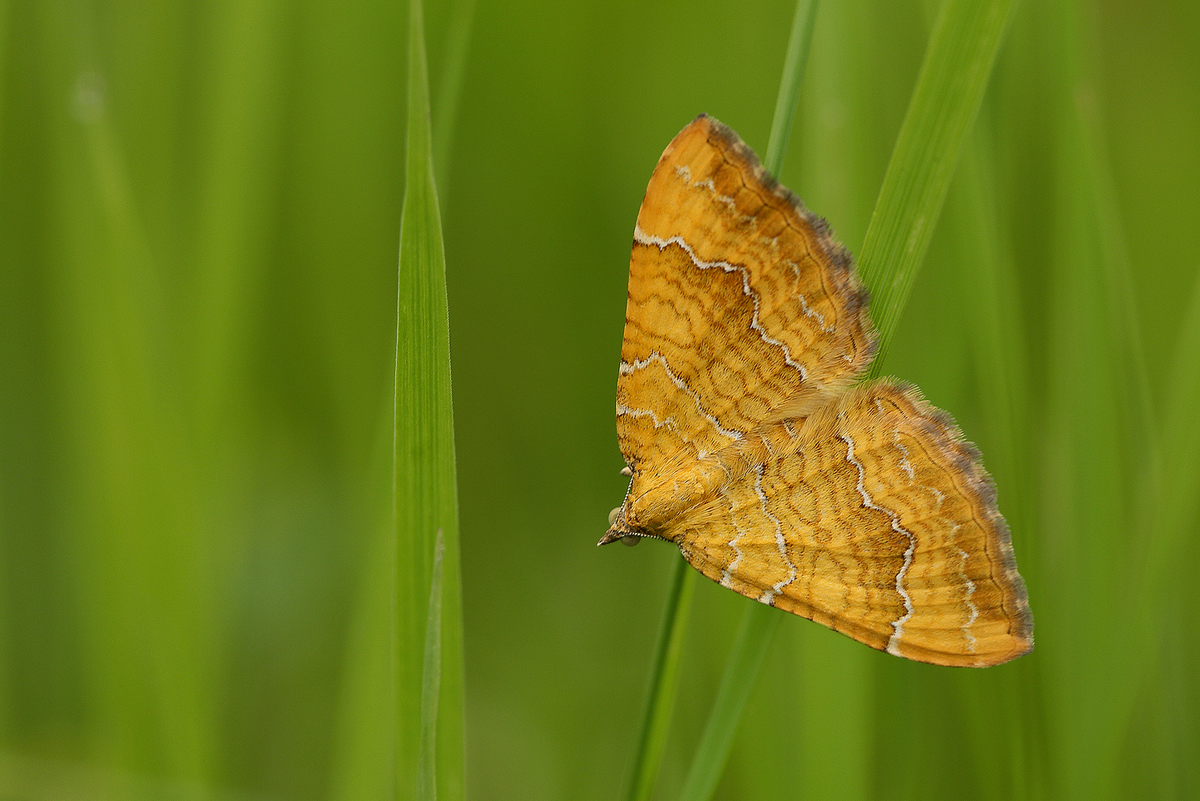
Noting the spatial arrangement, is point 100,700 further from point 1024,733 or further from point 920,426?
point 1024,733

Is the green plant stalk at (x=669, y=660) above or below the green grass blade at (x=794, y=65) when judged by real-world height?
below

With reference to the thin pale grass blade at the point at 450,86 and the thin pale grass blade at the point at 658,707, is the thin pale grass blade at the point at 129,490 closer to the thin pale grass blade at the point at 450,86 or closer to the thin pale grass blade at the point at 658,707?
the thin pale grass blade at the point at 450,86

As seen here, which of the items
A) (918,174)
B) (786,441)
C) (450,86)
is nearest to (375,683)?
(786,441)

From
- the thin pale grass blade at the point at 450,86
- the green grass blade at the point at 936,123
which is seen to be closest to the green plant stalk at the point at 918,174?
the green grass blade at the point at 936,123

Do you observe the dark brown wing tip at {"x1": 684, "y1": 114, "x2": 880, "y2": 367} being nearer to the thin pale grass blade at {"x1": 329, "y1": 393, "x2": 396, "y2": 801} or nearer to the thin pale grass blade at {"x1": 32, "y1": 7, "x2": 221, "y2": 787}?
the thin pale grass blade at {"x1": 329, "y1": 393, "x2": 396, "y2": 801}

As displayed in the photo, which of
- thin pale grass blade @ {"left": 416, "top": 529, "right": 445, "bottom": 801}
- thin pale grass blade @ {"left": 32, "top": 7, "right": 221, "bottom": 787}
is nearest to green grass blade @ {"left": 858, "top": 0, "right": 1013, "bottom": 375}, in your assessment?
thin pale grass blade @ {"left": 416, "top": 529, "right": 445, "bottom": 801}
